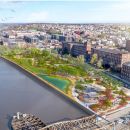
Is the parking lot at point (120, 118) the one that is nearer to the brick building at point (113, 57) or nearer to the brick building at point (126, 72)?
the brick building at point (126, 72)

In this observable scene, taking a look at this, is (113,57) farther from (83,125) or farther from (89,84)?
(83,125)

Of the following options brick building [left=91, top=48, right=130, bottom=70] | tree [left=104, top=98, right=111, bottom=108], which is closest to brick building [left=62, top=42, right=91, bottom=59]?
brick building [left=91, top=48, right=130, bottom=70]

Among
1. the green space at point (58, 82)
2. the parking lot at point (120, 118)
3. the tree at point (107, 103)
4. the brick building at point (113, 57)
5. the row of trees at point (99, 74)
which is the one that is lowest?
the parking lot at point (120, 118)

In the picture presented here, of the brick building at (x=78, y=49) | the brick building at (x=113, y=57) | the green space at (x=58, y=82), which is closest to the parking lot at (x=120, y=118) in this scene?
the green space at (x=58, y=82)

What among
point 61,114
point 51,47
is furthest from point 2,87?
point 51,47

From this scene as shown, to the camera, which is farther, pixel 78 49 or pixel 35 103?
pixel 78 49

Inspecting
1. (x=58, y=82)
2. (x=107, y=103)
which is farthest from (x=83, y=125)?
(x=58, y=82)
